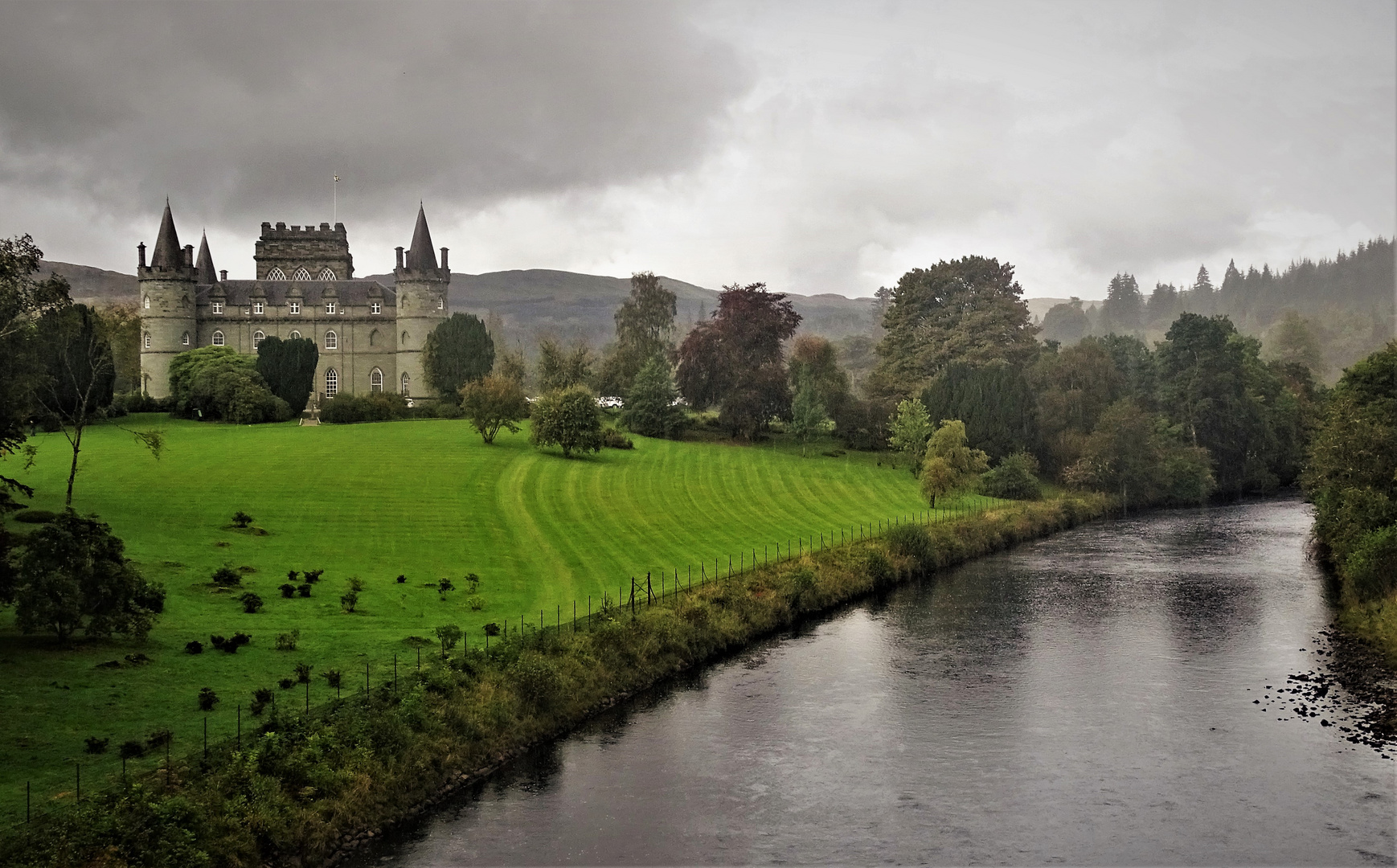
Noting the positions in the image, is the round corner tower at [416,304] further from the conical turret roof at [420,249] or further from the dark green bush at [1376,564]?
the dark green bush at [1376,564]

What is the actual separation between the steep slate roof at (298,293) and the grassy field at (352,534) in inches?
1115

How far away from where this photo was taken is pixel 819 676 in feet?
124

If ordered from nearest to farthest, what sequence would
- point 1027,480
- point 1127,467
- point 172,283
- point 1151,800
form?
point 1151,800
point 1027,480
point 1127,467
point 172,283

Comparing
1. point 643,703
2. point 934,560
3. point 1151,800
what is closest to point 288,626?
Result: point 643,703

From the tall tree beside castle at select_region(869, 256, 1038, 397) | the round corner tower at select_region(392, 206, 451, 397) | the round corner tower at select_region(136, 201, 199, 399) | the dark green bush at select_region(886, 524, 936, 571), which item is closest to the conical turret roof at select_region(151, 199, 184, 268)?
the round corner tower at select_region(136, 201, 199, 399)

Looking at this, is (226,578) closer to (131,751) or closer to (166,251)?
(131,751)

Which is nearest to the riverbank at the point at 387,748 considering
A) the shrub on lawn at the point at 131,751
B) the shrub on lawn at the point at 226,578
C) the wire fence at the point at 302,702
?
the wire fence at the point at 302,702

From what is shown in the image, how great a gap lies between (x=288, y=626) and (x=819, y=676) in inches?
637

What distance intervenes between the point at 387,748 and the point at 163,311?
9259 centimetres

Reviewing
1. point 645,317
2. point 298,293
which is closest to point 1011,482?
point 645,317

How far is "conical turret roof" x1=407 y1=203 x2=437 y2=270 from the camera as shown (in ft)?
367

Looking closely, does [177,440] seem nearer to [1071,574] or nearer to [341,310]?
[341,310]

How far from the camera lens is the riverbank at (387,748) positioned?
2144cm

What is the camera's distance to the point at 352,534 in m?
51.2
